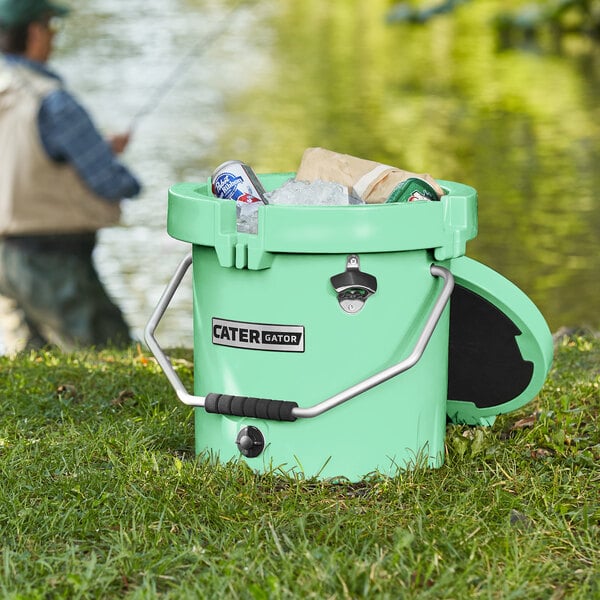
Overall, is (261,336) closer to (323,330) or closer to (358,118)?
(323,330)

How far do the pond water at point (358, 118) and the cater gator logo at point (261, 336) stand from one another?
3.34 meters

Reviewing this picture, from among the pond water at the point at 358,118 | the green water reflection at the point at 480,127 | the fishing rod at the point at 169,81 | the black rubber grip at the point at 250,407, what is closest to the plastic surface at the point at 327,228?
the black rubber grip at the point at 250,407

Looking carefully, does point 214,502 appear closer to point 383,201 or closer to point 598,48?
point 383,201

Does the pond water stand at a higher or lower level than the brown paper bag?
lower

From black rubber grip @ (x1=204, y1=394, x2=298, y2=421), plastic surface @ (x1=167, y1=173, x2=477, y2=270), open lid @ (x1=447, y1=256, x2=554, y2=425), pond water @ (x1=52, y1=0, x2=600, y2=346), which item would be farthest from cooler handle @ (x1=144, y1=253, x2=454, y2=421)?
pond water @ (x1=52, y1=0, x2=600, y2=346)

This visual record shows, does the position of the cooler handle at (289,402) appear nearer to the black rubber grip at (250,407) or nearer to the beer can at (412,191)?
the black rubber grip at (250,407)

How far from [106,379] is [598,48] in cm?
1881

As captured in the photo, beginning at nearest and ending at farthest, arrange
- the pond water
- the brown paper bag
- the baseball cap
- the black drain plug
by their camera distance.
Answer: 1. the black drain plug
2. the brown paper bag
3. the baseball cap
4. the pond water

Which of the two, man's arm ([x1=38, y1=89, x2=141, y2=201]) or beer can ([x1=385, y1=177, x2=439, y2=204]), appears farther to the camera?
man's arm ([x1=38, y1=89, x2=141, y2=201])

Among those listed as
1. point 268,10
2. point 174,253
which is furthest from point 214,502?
point 268,10

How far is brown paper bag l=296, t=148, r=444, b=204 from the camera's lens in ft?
10.2

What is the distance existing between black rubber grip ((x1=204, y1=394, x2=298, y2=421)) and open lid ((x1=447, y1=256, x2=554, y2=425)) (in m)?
0.59

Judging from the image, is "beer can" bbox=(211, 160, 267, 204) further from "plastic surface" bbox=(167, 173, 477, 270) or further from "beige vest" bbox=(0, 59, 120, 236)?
"beige vest" bbox=(0, 59, 120, 236)

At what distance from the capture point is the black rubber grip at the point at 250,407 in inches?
112
